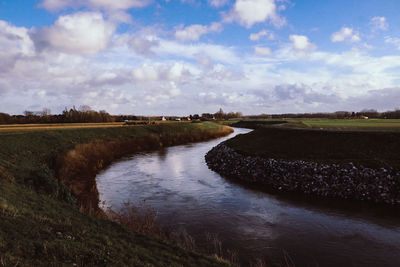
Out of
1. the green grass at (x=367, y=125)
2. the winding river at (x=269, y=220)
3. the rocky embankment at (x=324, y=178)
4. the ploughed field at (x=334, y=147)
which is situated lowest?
the winding river at (x=269, y=220)

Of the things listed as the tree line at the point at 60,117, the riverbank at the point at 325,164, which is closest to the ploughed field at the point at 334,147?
the riverbank at the point at 325,164

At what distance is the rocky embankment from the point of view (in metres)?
18.1

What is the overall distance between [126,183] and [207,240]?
44.7 feet

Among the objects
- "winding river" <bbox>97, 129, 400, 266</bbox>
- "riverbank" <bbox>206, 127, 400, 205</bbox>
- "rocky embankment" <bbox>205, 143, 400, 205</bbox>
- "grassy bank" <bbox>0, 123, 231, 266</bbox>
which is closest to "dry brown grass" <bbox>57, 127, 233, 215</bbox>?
"grassy bank" <bbox>0, 123, 231, 266</bbox>

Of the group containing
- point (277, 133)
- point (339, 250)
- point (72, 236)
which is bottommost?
point (339, 250)

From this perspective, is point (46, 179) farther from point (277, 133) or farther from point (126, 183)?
point (277, 133)

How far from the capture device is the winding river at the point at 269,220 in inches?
451

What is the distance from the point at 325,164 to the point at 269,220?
9.34 metres

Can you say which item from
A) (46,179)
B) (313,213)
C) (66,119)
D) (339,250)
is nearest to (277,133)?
(313,213)

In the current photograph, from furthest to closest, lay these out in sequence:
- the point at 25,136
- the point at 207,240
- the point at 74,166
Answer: the point at 25,136, the point at 74,166, the point at 207,240

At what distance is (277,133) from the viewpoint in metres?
34.5

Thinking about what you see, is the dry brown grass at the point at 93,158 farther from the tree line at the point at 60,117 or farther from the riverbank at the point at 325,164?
Answer: the tree line at the point at 60,117

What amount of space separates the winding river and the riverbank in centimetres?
176

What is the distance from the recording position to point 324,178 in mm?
20500
